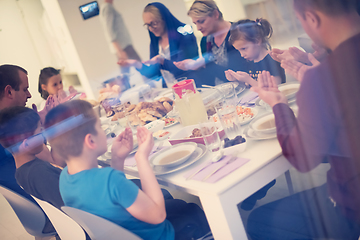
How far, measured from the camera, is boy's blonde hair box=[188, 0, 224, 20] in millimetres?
1119

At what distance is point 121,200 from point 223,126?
37 cm

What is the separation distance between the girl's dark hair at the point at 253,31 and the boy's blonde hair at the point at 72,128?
53 centimetres

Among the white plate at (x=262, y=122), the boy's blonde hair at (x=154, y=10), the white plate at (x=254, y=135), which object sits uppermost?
the boy's blonde hair at (x=154, y=10)

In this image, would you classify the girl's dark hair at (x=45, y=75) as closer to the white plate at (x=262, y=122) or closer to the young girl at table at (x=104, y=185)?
the young girl at table at (x=104, y=185)

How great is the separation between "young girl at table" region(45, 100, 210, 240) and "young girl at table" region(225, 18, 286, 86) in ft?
1.44

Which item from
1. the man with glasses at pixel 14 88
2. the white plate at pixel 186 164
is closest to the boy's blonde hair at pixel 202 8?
the white plate at pixel 186 164

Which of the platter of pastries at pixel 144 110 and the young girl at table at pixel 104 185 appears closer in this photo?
the young girl at table at pixel 104 185

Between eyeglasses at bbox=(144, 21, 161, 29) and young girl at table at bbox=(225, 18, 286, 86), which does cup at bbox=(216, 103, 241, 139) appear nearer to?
young girl at table at bbox=(225, 18, 286, 86)

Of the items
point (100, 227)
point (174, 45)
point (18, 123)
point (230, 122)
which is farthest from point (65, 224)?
point (174, 45)

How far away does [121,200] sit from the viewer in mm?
732

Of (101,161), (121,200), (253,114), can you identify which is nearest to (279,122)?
(253,114)

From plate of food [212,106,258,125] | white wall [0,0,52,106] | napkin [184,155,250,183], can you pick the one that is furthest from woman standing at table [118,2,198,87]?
napkin [184,155,250,183]

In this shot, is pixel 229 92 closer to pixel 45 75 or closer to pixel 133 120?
pixel 133 120

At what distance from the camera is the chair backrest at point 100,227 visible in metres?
0.73
